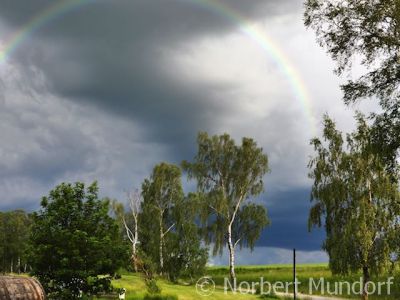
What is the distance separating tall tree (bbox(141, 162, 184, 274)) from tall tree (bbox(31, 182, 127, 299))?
39.2m

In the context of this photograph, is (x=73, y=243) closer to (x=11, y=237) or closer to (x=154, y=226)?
(x=154, y=226)

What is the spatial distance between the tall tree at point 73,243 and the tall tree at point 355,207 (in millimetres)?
17772

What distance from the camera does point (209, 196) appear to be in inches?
2128

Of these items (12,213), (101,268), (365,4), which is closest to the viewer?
(365,4)

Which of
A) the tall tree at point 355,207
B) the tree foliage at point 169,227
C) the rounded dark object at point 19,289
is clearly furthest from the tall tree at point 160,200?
the rounded dark object at point 19,289

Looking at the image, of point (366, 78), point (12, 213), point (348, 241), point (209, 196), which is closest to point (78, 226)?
point (366, 78)

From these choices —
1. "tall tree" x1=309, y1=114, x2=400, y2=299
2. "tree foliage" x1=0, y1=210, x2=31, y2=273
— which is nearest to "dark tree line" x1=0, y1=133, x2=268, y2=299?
"tall tree" x1=309, y1=114, x2=400, y2=299

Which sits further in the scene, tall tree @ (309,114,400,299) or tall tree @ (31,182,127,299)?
tall tree @ (309,114,400,299)

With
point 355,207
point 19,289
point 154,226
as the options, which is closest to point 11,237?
point 154,226

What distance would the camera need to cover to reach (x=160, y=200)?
219 ft

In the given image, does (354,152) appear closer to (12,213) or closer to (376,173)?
(376,173)

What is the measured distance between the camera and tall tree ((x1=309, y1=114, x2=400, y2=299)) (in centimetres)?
3550

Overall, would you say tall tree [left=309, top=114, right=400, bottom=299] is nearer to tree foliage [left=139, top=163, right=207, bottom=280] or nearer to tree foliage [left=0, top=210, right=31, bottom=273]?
tree foliage [left=139, top=163, right=207, bottom=280]

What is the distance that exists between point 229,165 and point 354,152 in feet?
62.4
